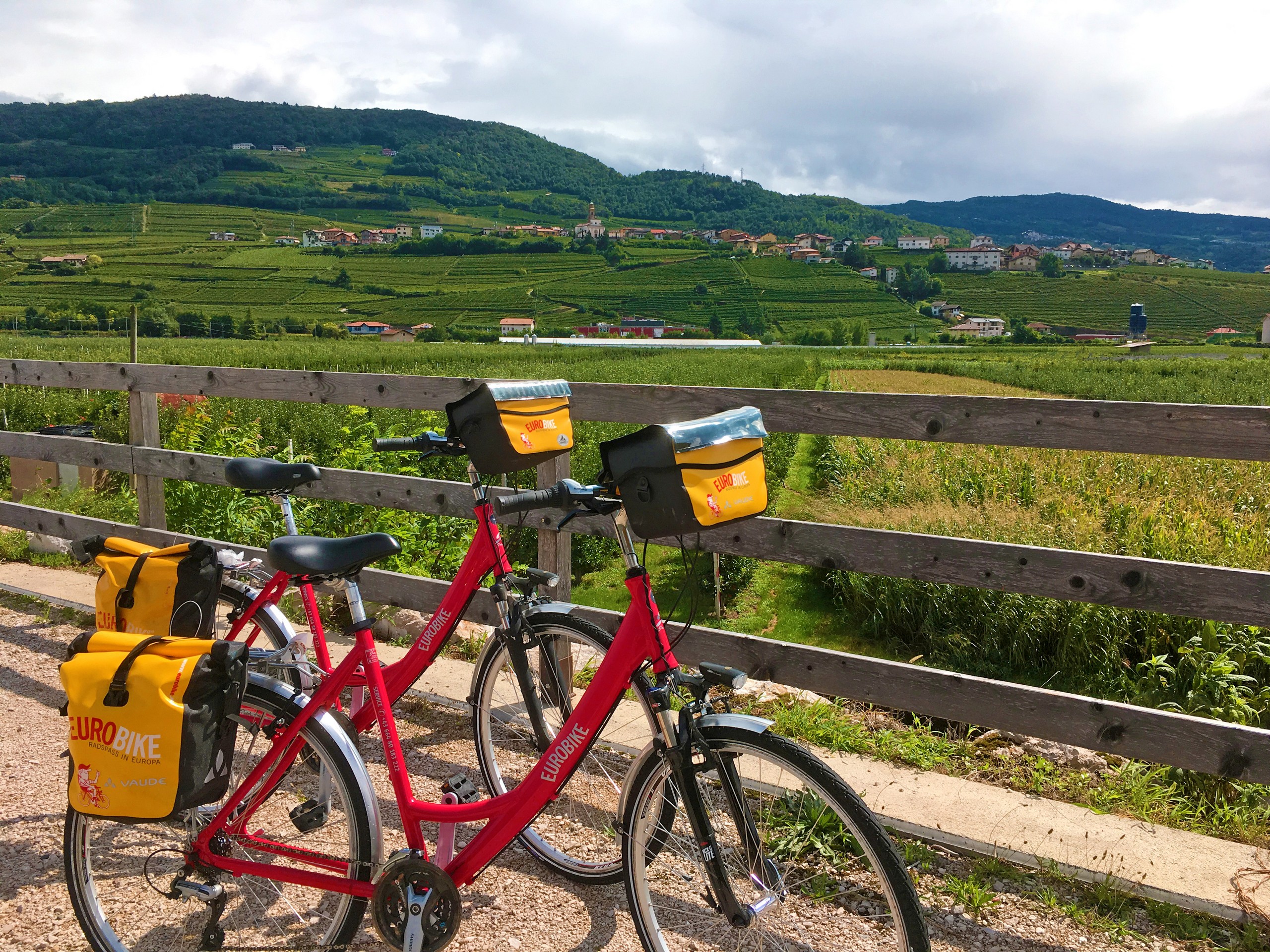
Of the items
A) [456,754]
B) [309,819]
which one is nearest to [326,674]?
[309,819]

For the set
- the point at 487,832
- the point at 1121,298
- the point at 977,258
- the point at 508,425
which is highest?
the point at 977,258

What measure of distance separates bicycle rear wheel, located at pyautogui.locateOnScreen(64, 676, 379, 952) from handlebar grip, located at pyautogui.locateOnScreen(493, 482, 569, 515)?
71cm

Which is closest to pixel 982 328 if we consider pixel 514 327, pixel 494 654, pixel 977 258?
pixel 514 327

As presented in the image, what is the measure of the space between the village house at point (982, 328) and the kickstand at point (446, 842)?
105870 mm

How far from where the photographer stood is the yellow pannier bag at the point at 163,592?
241 centimetres

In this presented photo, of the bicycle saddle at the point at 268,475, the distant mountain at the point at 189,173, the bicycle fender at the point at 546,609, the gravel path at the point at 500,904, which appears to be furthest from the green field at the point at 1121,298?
the bicycle saddle at the point at 268,475

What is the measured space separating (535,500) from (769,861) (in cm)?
102

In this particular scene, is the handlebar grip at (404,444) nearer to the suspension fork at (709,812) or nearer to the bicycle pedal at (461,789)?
the bicycle pedal at (461,789)

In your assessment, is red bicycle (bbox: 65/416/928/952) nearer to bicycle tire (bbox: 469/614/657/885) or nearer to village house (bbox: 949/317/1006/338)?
bicycle tire (bbox: 469/614/657/885)

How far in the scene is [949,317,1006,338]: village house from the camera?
335 feet

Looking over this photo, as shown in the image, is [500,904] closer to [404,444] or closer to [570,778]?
[570,778]

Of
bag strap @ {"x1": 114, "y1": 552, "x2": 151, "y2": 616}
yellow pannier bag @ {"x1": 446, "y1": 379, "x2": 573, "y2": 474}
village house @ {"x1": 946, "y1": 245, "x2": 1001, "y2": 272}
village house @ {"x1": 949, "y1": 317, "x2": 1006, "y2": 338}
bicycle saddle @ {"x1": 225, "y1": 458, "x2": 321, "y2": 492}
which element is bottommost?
bag strap @ {"x1": 114, "y1": 552, "x2": 151, "y2": 616}

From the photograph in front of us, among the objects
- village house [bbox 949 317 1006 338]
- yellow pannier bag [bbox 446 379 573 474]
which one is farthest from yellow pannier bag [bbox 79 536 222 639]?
village house [bbox 949 317 1006 338]

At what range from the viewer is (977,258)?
153m
